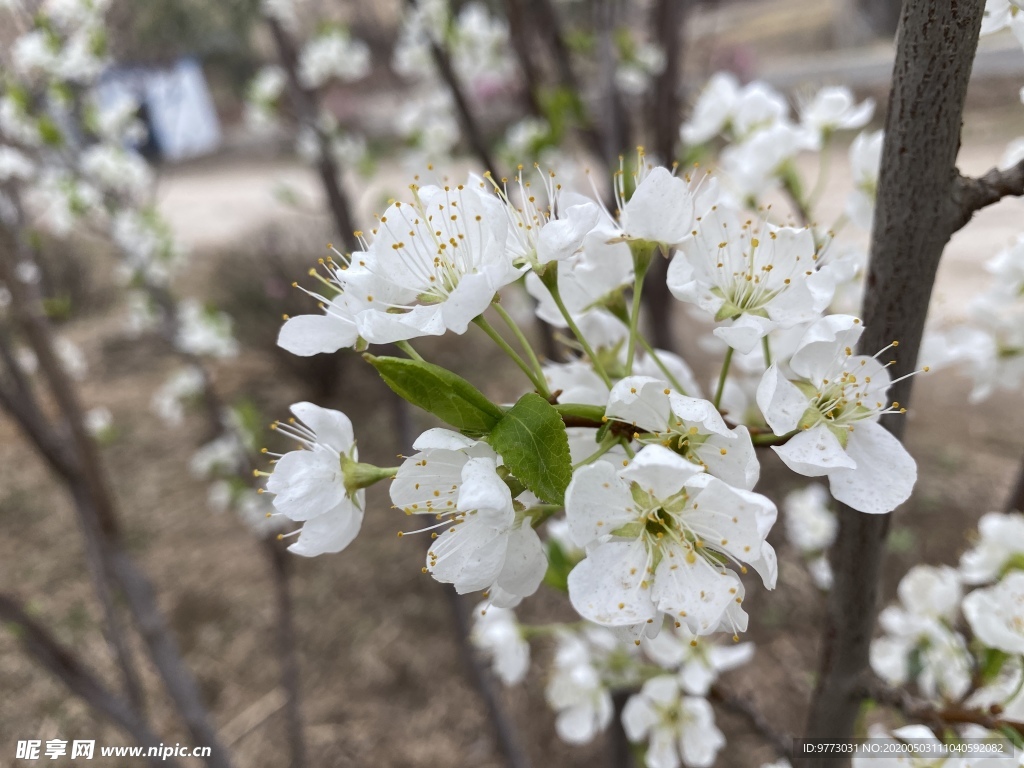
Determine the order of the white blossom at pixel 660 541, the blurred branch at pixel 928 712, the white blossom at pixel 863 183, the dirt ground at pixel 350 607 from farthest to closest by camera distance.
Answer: the dirt ground at pixel 350 607 → the white blossom at pixel 863 183 → the blurred branch at pixel 928 712 → the white blossom at pixel 660 541

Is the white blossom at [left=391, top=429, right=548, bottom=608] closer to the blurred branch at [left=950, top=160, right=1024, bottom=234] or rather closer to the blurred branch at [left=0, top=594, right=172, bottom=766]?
the blurred branch at [left=950, top=160, right=1024, bottom=234]

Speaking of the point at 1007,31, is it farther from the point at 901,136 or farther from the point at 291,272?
the point at 291,272

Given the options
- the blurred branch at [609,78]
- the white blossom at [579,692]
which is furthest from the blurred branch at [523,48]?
the white blossom at [579,692]

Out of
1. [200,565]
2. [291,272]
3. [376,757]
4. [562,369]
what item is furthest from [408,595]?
[291,272]

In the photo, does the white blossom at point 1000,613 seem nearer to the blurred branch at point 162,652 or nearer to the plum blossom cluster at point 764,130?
the plum blossom cluster at point 764,130

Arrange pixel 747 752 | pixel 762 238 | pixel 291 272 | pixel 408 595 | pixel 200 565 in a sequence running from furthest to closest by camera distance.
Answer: pixel 291 272 → pixel 200 565 → pixel 408 595 → pixel 747 752 → pixel 762 238

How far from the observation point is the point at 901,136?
64 centimetres

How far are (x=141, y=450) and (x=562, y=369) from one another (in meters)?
5.57

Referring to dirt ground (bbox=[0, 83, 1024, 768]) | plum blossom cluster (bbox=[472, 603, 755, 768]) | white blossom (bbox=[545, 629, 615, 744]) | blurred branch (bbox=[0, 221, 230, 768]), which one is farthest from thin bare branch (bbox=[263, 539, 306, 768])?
white blossom (bbox=[545, 629, 615, 744])

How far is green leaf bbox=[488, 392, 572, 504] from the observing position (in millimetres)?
535

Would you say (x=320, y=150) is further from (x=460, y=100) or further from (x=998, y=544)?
(x=998, y=544)

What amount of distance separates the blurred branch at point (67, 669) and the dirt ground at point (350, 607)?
48cm

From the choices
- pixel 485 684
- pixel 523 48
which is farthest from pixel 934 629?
pixel 523 48

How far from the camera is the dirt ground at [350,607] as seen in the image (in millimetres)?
2828
